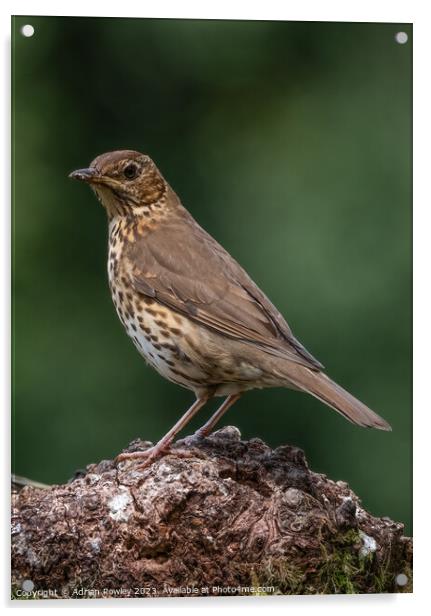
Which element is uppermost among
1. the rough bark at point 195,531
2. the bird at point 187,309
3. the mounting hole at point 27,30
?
the mounting hole at point 27,30

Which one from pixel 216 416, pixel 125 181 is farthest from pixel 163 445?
pixel 125 181

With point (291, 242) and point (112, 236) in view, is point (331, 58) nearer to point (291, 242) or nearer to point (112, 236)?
point (291, 242)

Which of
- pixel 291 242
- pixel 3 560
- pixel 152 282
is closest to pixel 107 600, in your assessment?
pixel 3 560

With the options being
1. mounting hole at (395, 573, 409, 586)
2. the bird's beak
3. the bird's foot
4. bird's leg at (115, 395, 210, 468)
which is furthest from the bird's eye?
mounting hole at (395, 573, 409, 586)

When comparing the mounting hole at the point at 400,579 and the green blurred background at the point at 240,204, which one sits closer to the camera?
the mounting hole at the point at 400,579

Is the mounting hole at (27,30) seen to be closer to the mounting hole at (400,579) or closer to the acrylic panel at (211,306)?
the acrylic panel at (211,306)

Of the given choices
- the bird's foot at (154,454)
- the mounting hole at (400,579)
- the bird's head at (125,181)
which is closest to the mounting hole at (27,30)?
the bird's head at (125,181)

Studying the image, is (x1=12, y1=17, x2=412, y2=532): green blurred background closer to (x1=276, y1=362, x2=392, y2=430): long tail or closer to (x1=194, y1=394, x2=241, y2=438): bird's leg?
(x1=194, y1=394, x2=241, y2=438): bird's leg

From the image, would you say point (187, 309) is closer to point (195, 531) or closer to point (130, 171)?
point (130, 171)
